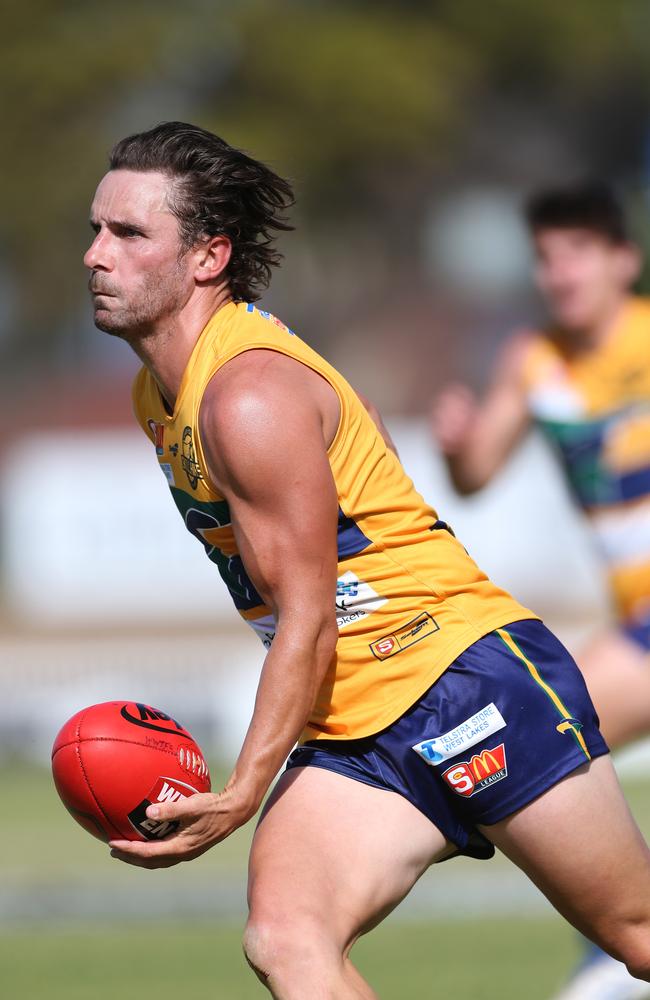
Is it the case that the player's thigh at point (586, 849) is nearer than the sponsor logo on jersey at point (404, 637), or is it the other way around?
the player's thigh at point (586, 849)

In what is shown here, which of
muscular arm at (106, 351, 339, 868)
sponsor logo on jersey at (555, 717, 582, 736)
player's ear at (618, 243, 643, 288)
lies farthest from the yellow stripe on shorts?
player's ear at (618, 243, 643, 288)

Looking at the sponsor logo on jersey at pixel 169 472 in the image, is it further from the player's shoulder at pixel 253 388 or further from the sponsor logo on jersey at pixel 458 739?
the sponsor logo on jersey at pixel 458 739

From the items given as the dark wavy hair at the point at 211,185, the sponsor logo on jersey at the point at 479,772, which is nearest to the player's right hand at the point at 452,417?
the dark wavy hair at the point at 211,185

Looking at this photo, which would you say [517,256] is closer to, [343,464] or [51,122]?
[51,122]

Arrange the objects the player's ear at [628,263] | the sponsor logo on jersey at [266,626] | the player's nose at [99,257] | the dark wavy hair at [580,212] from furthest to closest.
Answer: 1. the player's ear at [628,263]
2. the dark wavy hair at [580,212]
3. the sponsor logo on jersey at [266,626]
4. the player's nose at [99,257]

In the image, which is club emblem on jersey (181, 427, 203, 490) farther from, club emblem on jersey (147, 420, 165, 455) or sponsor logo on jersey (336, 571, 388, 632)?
sponsor logo on jersey (336, 571, 388, 632)

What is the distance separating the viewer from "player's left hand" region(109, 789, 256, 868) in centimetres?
357

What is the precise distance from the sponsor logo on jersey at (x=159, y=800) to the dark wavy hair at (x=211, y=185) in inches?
49.2

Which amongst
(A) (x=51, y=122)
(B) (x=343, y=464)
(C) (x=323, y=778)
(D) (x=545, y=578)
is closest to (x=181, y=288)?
(B) (x=343, y=464)

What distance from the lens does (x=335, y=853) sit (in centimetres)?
378

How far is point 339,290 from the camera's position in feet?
114

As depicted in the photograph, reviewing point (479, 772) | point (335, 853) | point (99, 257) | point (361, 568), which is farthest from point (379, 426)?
point (335, 853)

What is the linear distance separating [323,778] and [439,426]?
6.82ft

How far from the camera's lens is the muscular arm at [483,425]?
5746 mm
